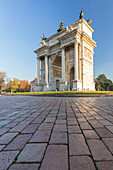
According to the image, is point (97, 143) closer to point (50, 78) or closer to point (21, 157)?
point (21, 157)

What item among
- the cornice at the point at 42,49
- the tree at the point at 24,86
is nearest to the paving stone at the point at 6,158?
the cornice at the point at 42,49

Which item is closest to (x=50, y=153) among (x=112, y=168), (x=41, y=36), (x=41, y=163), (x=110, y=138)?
(x=41, y=163)

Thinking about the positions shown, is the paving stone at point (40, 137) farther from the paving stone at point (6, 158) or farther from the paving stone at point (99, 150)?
the paving stone at point (99, 150)

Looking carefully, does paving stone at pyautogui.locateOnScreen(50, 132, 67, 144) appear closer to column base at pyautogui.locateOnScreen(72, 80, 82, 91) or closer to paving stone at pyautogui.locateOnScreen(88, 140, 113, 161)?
paving stone at pyautogui.locateOnScreen(88, 140, 113, 161)

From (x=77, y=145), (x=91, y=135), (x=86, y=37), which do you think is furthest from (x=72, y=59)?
(x=77, y=145)

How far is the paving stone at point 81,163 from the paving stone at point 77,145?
0.08m

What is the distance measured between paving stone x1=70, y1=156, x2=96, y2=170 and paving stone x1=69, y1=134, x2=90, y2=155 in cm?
8

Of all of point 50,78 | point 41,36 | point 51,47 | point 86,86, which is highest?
point 41,36

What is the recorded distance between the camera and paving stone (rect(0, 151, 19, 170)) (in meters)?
Result: 0.89

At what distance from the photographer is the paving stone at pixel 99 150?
1009 mm

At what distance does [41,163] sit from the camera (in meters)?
0.92

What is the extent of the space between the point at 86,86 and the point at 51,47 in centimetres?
1511

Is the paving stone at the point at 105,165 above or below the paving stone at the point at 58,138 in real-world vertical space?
above

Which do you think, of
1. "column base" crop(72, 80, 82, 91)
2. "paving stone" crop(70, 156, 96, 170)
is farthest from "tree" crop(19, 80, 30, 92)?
"paving stone" crop(70, 156, 96, 170)
